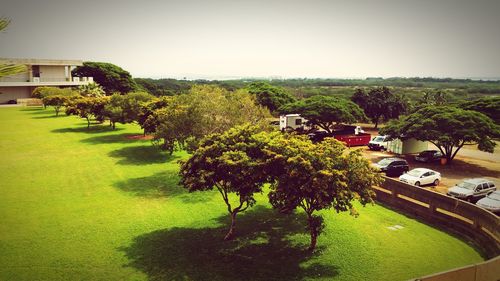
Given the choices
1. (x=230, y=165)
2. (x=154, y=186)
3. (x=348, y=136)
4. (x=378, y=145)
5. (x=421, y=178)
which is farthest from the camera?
(x=348, y=136)

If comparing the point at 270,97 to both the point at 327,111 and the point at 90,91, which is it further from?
the point at 90,91

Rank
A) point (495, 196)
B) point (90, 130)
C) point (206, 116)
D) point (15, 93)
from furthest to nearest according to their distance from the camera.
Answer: point (15, 93), point (90, 130), point (206, 116), point (495, 196)

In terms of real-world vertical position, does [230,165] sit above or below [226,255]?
above

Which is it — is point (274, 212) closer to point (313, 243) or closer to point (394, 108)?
point (313, 243)

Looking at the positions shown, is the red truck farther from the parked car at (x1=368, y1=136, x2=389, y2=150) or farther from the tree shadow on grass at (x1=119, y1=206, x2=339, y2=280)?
→ the tree shadow on grass at (x1=119, y1=206, x2=339, y2=280)

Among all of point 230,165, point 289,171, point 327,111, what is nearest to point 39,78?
point 327,111

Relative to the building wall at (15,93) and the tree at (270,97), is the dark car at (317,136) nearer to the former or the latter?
the tree at (270,97)

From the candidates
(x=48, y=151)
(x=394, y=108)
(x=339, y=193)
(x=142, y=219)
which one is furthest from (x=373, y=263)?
(x=394, y=108)

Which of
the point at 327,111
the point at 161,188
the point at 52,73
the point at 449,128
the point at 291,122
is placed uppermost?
the point at 52,73

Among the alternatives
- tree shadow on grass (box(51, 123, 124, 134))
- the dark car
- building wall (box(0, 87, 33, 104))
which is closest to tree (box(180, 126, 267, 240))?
the dark car
